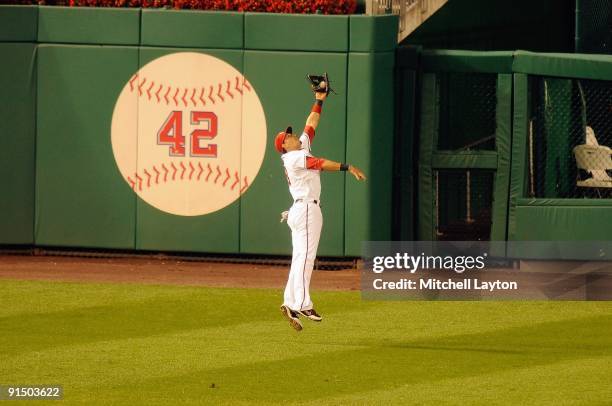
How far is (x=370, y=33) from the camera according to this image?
15.0 meters

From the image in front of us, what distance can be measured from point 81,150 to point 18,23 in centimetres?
168

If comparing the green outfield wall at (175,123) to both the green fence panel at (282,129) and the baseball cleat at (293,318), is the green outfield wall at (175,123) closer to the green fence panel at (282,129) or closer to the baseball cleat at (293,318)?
the green fence panel at (282,129)

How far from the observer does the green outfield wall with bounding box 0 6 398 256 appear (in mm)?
15078

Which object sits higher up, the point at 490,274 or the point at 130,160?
the point at 130,160

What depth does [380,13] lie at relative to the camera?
52.7 ft

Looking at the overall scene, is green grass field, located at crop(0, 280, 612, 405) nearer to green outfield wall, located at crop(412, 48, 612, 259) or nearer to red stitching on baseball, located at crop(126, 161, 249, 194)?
red stitching on baseball, located at crop(126, 161, 249, 194)

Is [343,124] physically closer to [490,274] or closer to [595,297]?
[490,274]

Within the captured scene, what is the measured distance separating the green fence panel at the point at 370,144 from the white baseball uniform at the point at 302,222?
3.76 m

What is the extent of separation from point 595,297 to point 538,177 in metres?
2.44

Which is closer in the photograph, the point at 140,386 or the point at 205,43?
the point at 140,386

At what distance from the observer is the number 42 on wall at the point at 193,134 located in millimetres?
15383

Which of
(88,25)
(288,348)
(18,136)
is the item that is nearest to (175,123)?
(88,25)

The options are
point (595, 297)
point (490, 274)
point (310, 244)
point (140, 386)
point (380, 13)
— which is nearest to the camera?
point (140, 386)

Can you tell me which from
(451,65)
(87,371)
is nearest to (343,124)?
(451,65)
